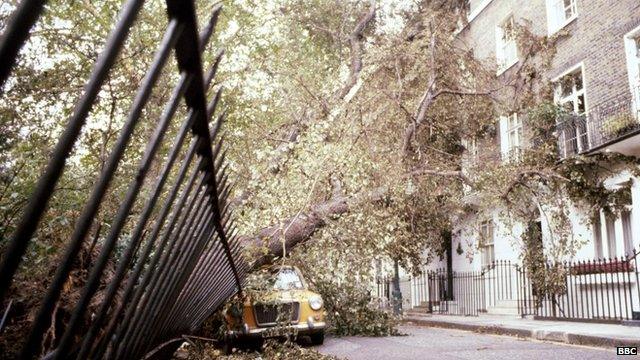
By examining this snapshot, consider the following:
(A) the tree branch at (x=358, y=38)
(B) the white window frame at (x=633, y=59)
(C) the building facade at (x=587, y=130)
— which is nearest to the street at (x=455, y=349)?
(C) the building facade at (x=587, y=130)

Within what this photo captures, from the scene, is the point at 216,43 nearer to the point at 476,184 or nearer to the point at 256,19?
the point at 256,19

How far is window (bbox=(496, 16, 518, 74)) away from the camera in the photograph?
717 inches

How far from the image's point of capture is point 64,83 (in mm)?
7445

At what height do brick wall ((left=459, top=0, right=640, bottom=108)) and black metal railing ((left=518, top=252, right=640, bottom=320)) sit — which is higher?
brick wall ((left=459, top=0, right=640, bottom=108))

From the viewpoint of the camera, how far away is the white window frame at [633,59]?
12844mm

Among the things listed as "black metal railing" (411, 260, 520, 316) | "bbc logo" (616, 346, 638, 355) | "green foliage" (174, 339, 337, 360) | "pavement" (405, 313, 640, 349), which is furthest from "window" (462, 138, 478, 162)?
"green foliage" (174, 339, 337, 360)

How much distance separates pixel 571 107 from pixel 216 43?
10.6 metres

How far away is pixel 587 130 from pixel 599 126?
1.81 ft

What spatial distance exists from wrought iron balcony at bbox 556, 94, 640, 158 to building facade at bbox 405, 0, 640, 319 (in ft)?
0.08

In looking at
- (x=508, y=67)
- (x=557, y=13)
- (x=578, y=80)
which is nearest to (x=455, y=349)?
(x=578, y=80)

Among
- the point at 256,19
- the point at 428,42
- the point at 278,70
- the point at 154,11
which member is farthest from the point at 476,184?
the point at 154,11

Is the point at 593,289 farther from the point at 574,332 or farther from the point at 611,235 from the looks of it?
the point at 574,332

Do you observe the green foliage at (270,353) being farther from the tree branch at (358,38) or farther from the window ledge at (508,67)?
the window ledge at (508,67)

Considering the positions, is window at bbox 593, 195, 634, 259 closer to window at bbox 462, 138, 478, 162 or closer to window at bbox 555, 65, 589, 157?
window at bbox 555, 65, 589, 157
